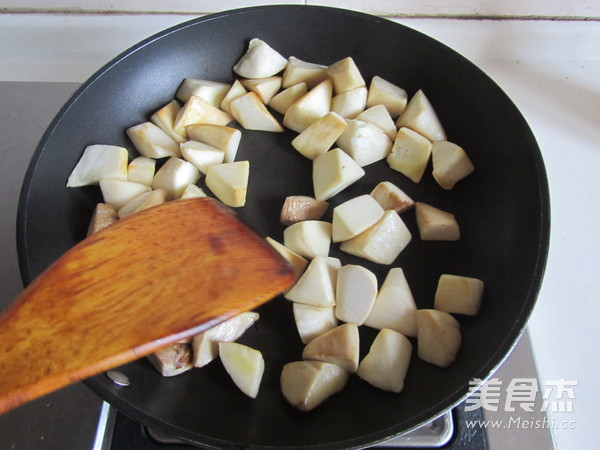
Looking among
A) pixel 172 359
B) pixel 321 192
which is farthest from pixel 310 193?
pixel 172 359

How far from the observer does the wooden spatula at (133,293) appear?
529 millimetres

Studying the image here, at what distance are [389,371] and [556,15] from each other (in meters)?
0.79

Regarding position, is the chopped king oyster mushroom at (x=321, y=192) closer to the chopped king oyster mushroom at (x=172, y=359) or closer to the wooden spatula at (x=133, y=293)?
the chopped king oyster mushroom at (x=172, y=359)

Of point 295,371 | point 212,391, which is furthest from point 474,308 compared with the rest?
point 212,391

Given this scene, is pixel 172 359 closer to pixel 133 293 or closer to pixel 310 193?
pixel 133 293

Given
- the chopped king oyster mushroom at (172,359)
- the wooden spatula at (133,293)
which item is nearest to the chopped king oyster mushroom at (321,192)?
the chopped king oyster mushroom at (172,359)

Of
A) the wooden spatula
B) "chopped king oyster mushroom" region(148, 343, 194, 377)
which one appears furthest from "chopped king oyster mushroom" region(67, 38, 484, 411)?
the wooden spatula

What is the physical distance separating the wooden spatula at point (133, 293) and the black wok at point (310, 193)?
0.35 feet

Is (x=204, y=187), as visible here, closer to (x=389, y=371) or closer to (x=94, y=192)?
(x=94, y=192)

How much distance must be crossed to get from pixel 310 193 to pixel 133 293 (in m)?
0.40

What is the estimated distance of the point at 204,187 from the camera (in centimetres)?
94

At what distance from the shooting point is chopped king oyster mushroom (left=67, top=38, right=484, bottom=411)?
73cm

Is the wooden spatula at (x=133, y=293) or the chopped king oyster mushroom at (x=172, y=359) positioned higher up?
the wooden spatula at (x=133, y=293)

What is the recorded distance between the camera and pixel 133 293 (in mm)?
605
